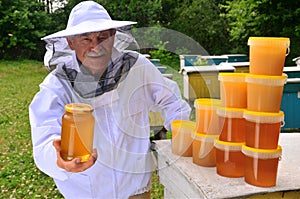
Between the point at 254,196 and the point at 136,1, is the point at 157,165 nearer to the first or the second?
the point at 254,196

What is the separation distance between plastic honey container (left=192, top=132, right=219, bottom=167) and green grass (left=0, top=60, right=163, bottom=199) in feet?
1.15

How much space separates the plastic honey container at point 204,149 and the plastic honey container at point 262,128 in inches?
4.2

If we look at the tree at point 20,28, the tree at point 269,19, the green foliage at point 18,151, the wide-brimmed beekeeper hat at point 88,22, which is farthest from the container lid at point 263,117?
the tree at point 20,28

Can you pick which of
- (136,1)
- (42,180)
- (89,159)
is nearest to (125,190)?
(89,159)

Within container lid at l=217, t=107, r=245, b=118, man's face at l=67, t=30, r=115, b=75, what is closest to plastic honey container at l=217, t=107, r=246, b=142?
container lid at l=217, t=107, r=245, b=118

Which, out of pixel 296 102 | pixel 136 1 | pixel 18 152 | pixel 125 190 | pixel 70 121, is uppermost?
pixel 136 1

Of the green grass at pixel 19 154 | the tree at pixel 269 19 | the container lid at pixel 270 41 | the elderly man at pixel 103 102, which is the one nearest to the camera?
the container lid at pixel 270 41

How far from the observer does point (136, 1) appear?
5.25 feet

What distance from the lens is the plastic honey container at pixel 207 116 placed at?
0.89 meters

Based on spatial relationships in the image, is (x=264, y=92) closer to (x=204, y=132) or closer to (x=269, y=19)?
(x=204, y=132)

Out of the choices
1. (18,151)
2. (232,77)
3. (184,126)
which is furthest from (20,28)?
(232,77)

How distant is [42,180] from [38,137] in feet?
7.08

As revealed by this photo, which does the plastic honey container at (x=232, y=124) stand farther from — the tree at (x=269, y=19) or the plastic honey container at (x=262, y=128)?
the tree at (x=269, y=19)

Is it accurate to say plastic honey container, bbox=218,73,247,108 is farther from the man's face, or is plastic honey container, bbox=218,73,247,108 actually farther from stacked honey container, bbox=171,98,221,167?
the man's face
